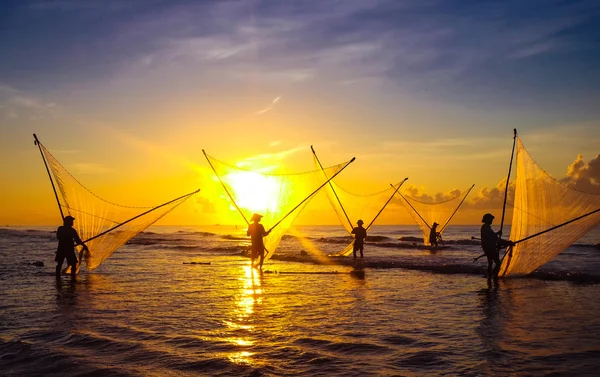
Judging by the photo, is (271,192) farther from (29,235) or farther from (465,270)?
(29,235)

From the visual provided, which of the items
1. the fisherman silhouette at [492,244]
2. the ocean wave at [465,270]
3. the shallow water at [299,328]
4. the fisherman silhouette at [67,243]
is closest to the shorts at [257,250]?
the shallow water at [299,328]

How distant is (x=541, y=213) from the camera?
14.4 meters

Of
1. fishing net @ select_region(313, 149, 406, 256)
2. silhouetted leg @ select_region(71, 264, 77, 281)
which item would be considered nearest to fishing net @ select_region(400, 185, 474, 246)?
fishing net @ select_region(313, 149, 406, 256)

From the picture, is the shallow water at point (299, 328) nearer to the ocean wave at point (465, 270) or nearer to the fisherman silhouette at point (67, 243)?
the ocean wave at point (465, 270)

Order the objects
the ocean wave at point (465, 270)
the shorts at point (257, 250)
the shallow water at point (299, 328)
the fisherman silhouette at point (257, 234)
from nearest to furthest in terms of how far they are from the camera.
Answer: the shallow water at point (299, 328) < the ocean wave at point (465, 270) < the fisherman silhouette at point (257, 234) < the shorts at point (257, 250)

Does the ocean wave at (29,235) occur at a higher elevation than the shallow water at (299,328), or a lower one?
higher

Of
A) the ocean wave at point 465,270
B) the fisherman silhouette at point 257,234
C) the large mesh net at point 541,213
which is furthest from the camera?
the fisherman silhouette at point 257,234

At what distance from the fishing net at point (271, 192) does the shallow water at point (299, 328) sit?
13.9 feet

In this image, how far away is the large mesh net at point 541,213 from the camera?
1395cm

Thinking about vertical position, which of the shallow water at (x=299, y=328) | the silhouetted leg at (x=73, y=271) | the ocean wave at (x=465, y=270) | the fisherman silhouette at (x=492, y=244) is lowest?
the shallow water at (x=299, y=328)

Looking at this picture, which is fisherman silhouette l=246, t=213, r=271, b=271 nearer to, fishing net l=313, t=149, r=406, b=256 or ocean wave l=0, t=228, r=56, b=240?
fishing net l=313, t=149, r=406, b=256

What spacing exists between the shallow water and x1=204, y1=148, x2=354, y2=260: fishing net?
422cm

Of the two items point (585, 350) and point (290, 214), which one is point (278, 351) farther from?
point (290, 214)

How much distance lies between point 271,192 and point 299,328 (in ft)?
36.3
